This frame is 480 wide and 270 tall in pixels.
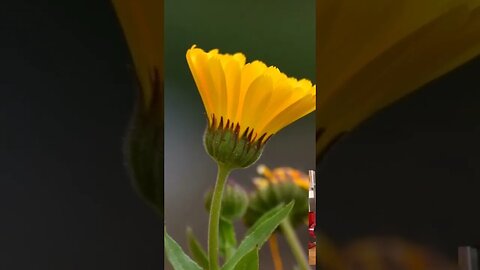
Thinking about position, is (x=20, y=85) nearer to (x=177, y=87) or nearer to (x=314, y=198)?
(x=177, y=87)

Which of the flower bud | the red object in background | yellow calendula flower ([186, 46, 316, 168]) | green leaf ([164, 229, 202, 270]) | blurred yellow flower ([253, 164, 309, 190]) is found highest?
yellow calendula flower ([186, 46, 316, 168])

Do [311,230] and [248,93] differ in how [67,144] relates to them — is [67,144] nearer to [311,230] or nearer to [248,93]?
[248,93]

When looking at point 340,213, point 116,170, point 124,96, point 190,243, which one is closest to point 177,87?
point 124,96

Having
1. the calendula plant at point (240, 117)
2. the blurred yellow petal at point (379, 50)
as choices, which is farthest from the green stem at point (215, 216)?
the blurred yellow petal at point (379, 50)

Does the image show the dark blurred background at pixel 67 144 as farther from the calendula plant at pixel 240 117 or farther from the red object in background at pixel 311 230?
the red object in background at pixel 311 230

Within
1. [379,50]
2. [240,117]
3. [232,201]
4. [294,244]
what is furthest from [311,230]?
[379,50]

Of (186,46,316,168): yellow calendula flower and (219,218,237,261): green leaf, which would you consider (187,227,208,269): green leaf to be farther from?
(186,46,316,168): yellow calendula flower

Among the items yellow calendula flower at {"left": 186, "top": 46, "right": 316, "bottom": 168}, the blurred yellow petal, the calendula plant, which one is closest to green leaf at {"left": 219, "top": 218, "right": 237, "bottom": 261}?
the calendula plant
